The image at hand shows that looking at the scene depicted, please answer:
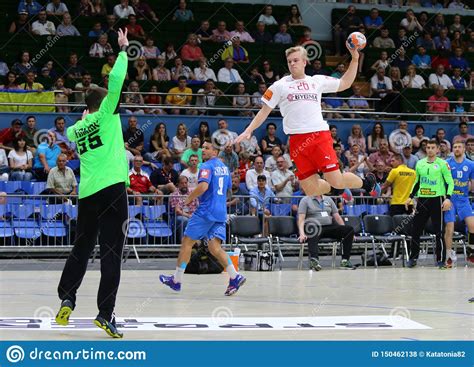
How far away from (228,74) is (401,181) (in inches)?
240

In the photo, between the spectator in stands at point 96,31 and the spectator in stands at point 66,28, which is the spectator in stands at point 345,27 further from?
the spectator in stands at point 66,28

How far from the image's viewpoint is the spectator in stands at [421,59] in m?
27.5

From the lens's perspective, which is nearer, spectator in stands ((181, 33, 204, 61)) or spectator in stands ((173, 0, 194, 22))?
spectator in stands ((181, 33, 204, 61))

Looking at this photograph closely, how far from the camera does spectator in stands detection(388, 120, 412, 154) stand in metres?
23.8

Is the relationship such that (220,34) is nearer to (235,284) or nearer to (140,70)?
(140,70)

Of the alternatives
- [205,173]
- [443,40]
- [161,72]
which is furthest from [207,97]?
[205,173]

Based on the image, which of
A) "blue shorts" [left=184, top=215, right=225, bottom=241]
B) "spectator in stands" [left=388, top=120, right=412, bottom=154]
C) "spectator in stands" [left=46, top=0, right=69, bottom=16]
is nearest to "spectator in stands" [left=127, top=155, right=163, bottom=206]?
"spectator in stands" [left=46, top=0, right=69, bottom=16]

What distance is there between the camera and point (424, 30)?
29203 millimetres

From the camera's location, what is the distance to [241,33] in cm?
2623

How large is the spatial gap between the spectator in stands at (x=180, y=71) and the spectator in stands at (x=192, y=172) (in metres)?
4.30

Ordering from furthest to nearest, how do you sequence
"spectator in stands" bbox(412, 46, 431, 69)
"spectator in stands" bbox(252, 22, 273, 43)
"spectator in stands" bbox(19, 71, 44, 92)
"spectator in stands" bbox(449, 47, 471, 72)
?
"spectator in stands" bbox(449, 47, 471, 72) < "spectator in stands" bbox(412, 46, 431, 69) < "spectator in stands" bbox(252, 22, 273, 43) < "spectator in stands" bbox(19, 71, 44, 92)

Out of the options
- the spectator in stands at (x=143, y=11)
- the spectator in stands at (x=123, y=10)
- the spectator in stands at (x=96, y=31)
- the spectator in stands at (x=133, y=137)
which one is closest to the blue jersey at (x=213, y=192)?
the spectator in stands at (x=133, y=137)

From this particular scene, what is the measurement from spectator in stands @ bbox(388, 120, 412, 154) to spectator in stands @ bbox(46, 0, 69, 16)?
8572mm

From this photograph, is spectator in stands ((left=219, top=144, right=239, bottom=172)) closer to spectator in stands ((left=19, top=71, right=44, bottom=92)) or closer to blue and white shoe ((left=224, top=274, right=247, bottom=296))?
spectator in stands ((left=19, top=71, right=44, bottom=92))
